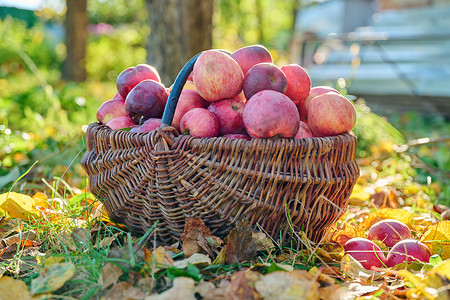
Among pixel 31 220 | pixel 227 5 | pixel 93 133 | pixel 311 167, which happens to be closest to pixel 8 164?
pixel 31 220

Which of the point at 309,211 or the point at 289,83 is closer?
the point at 309,211

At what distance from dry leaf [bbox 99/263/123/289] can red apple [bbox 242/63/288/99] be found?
83cm

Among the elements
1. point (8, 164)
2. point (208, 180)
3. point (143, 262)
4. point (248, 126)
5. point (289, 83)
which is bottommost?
point (8, 164)

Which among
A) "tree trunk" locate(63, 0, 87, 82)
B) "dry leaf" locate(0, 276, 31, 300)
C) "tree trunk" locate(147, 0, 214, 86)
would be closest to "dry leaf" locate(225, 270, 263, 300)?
"dry leaf" locate(0, 276, 31, 300)

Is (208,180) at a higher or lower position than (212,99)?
lower

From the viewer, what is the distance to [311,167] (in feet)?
4.97

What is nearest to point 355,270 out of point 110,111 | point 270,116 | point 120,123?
point 270,116

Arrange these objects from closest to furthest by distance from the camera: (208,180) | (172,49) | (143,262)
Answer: (143,262) → (208,180) → (172,49)

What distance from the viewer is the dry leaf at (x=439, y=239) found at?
5.39 ft

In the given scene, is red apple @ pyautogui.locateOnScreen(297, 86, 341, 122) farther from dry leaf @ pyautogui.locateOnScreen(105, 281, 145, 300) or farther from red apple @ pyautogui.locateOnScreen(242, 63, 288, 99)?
dry leaf @ pyautogui.locateOnScreen(105, 281, 145, 300)

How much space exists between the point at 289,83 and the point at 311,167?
0.45 m

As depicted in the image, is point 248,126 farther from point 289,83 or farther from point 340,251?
point 340,251

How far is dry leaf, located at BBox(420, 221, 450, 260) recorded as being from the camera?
5.39 ft

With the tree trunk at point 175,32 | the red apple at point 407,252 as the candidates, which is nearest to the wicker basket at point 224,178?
the red apple at point 407,252
